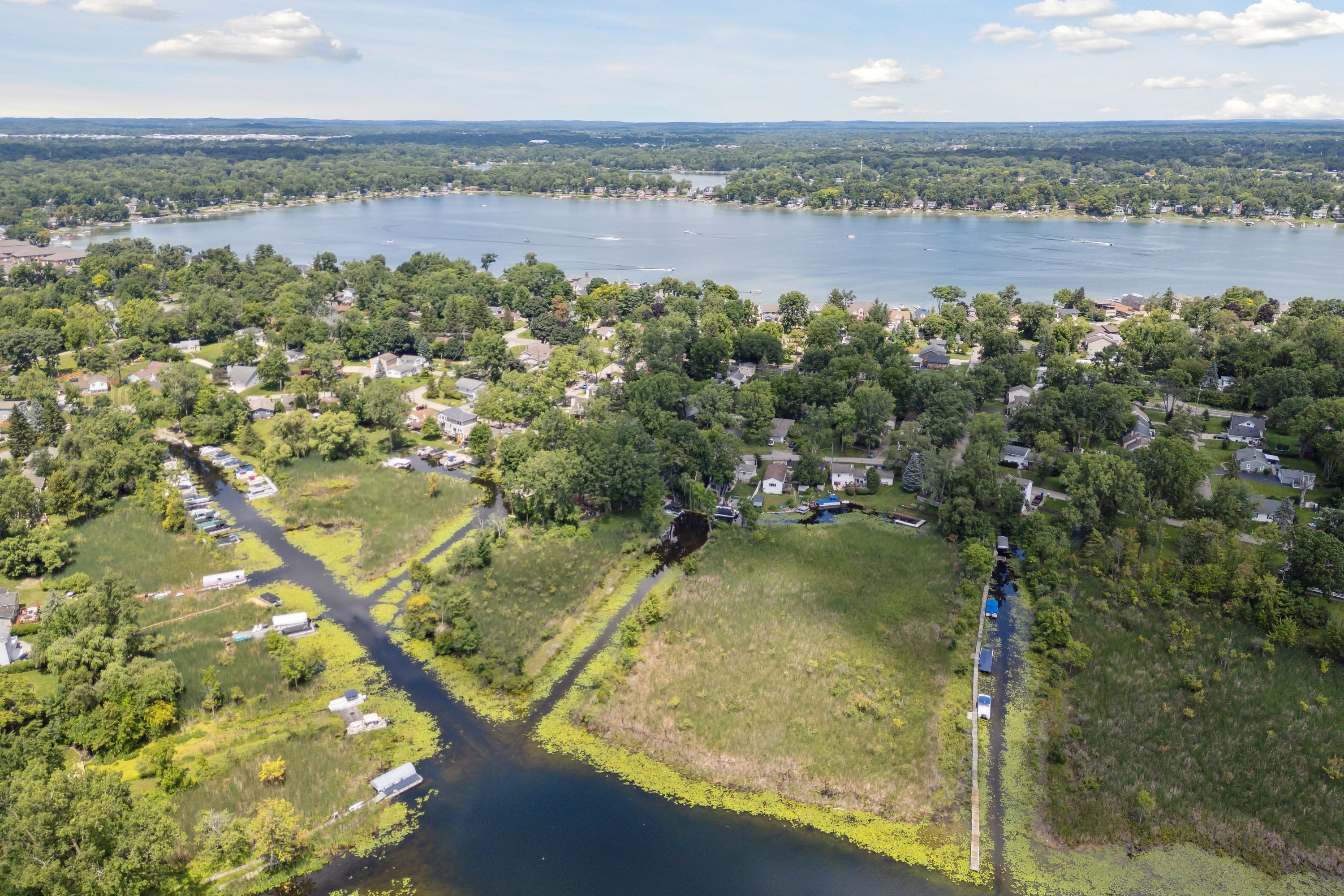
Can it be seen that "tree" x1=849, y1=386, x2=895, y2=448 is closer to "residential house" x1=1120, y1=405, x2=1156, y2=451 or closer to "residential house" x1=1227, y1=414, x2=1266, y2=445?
"residential house" x1=1120, y1=405, x2=1156, y2=451

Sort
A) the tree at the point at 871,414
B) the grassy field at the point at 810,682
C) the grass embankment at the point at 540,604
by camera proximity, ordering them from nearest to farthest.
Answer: the grassy field at the point at 810,682
the grass embankment at the point at 540,604
the tree at the point at 871,414

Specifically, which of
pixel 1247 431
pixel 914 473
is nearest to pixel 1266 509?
pixel 1247 431

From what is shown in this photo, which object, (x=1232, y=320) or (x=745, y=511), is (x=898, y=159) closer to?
(x=1232, y=320)

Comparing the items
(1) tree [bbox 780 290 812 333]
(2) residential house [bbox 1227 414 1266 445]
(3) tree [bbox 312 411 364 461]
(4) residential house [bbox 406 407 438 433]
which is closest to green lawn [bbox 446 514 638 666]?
(3) tree [bbox 312 411 364 461]

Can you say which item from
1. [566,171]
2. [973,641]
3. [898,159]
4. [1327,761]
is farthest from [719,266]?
[898,159]

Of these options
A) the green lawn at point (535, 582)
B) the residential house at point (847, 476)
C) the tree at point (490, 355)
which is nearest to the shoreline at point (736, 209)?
the tree at point (490, 355)

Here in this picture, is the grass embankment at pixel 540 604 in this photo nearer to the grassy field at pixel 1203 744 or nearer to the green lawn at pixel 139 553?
the green lawn at pixel 139 553
